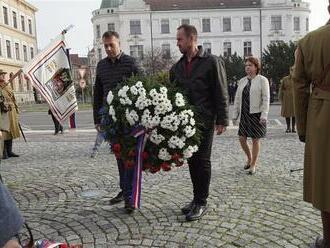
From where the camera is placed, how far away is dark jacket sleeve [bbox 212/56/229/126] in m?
4.73

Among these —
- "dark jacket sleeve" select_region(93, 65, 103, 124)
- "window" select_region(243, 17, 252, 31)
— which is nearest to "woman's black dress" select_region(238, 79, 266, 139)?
"dark jacket sleeve" select_region(93, 65, 103, 124)

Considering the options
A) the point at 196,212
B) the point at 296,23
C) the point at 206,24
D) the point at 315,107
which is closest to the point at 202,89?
the point at 196,212

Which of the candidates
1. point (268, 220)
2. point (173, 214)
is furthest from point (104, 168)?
point (268, 220)

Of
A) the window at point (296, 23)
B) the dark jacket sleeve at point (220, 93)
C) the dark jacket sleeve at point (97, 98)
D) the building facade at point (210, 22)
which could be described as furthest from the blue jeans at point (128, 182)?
the window at point (296, 23)

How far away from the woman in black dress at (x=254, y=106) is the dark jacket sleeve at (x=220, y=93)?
2.28 m

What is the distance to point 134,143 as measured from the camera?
473 cm

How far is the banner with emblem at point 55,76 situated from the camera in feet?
26.6

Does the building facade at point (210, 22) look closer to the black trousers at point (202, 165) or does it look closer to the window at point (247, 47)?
the window at point (247, 47)

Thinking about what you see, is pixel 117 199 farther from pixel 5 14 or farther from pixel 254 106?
pixel 5 14

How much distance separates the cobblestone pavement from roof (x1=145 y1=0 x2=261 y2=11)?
79.2m

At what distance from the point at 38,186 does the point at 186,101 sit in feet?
10.1

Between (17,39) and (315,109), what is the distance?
6590cm

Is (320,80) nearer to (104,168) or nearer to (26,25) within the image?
(104,168)

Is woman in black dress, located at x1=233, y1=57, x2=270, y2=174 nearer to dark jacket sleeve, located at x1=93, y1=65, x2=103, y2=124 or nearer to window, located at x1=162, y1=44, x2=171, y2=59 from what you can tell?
dark jacket sleeve, located at x1=93, y1=65, x2=103, y2=124
